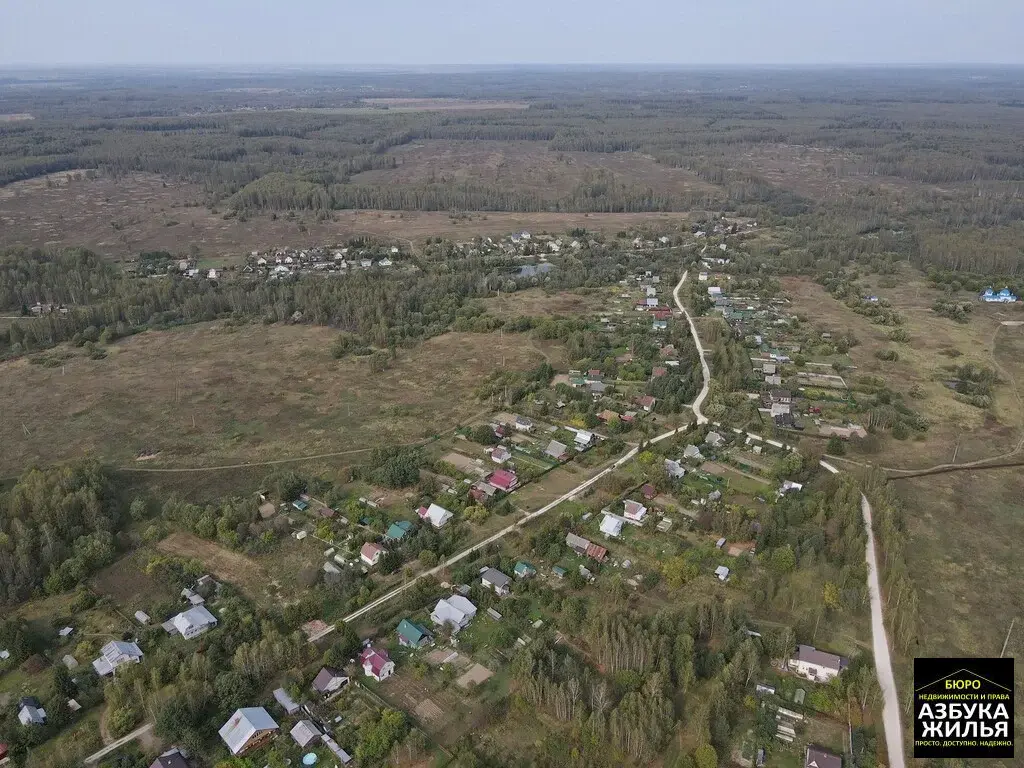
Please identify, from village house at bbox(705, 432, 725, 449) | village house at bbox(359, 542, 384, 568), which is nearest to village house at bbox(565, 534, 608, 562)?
village house at bbox(359, 542, 384, 568)

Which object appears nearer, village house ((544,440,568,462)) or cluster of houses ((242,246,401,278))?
village house ((544,440,568,462))

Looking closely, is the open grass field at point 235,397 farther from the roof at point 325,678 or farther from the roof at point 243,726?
the roof at point 243,726

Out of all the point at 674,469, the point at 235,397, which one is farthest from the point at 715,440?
the point at 235,397

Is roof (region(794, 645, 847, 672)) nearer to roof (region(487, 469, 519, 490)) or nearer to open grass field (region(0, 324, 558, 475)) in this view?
roof (region(487, 469, 519, 490))

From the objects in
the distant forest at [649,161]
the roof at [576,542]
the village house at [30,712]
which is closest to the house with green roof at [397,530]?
the roof at [576,542]

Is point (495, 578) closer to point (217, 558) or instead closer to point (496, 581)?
point (496, 581)

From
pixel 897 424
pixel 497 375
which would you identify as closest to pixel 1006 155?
pixel 897 424
